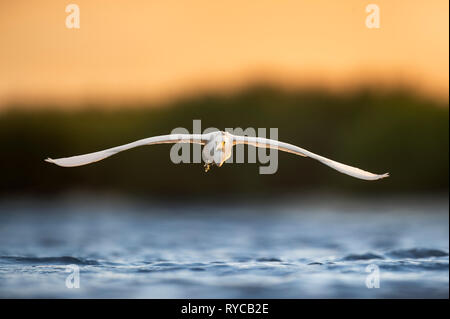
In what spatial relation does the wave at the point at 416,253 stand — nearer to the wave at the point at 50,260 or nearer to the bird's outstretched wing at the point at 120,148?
the bird's outstretched wing at the point at 120,148

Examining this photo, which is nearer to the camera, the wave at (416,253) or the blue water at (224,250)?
the blue water at (224,250)

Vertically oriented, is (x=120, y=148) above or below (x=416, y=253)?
above

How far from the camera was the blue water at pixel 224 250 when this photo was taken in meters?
15.9

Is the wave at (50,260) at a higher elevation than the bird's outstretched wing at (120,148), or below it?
below

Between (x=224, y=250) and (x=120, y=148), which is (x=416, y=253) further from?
(x=120, y=148)

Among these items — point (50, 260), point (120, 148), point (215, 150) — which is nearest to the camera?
point (120, 148)

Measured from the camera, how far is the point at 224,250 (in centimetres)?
2250

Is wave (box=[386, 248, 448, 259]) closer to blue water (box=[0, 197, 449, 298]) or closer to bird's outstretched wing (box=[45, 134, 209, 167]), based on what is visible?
blue water (box=[0, 197, 449, 298])

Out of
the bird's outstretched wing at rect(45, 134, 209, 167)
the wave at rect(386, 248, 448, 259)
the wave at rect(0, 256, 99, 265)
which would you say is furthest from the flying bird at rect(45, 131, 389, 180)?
the wave at rect(386, 248, 448, 259)

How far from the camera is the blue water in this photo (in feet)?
52.2

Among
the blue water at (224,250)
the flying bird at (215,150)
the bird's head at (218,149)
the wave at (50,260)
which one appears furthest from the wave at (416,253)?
the wave at (50,260)

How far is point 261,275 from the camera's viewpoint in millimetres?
16750

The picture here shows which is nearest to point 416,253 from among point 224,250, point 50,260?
point 224,250

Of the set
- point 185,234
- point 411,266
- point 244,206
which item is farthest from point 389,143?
point 411,266
